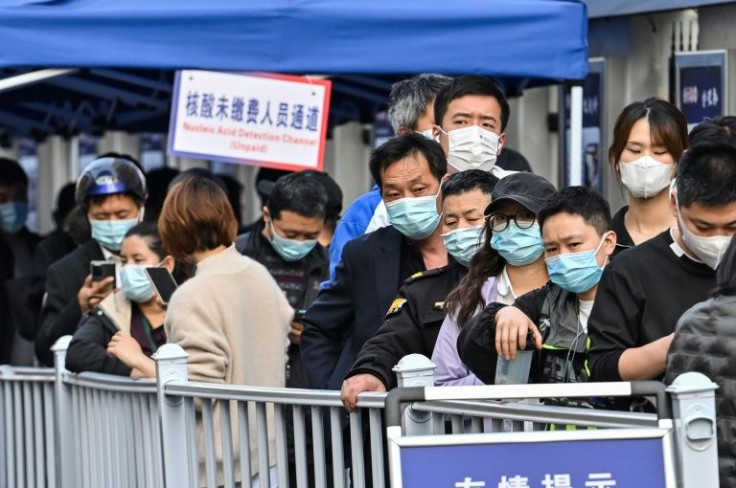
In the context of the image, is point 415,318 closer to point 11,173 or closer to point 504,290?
point 504,290

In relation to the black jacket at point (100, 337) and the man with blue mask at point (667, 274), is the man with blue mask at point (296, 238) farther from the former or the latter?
the man with blue mask at point (667, 274)

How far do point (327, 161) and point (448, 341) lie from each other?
27.3 ft

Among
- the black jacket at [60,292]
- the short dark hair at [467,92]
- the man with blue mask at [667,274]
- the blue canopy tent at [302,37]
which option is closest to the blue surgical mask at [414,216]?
the short dark hair at [467,92]

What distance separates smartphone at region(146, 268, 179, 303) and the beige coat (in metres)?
0.53

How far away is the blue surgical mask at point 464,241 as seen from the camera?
5.48 metres

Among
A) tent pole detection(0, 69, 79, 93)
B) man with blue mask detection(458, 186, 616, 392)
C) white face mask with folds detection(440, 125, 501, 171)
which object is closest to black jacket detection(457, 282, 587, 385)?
man with blue mask detection(458, 186, 616, 392)

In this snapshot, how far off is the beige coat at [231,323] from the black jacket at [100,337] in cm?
60

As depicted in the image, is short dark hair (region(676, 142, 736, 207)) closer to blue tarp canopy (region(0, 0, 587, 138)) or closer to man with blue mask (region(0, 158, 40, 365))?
blue tarp canopy (region(0, 0, 587, 138))

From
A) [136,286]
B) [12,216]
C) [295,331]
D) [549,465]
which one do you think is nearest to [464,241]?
[295,331]

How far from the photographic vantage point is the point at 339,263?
237 inches

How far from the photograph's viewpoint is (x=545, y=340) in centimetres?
489

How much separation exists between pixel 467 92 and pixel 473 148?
23cm

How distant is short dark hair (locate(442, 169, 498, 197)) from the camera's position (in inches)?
217

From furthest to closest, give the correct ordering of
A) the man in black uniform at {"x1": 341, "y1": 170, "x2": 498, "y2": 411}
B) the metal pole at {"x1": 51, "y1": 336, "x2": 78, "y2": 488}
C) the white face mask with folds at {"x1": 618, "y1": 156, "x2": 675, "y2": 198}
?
the metal pole at {"x1": 51, "y1": 336, "x2": 78, "y2": 488}, the white face mask with folds at {"x1": 618, "y1": 156, "x2": 675, "y2": 198}, the man in black uniform at {"x1": 341, "y1": 170, "x2": 498, "y2": 411}
